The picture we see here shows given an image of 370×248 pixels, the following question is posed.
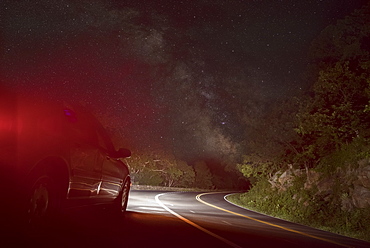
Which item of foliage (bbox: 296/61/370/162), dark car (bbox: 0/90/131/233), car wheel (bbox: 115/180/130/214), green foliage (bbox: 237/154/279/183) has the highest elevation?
foliage (bbox: 296/61/370/162)

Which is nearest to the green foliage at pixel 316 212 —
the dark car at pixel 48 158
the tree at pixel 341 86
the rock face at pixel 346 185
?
the rock face at pixel 346 185

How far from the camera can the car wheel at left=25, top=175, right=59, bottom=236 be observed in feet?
13.8

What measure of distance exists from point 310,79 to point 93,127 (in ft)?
85.9

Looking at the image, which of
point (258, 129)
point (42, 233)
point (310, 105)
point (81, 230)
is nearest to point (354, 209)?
point (310, 105)

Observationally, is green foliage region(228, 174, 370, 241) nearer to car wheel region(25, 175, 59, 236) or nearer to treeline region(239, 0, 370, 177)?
treeline region(239, 0, 370, 177)

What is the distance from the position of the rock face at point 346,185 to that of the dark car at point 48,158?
16.0 meters

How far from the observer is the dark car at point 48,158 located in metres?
3.74

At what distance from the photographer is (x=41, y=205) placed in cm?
451

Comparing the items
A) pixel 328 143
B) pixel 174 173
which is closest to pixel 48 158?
pixel 328 143

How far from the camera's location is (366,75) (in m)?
22.5

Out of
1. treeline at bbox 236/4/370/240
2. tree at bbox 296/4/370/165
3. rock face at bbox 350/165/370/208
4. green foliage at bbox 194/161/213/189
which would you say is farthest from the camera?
green foliage at bbox 194/161/213/189

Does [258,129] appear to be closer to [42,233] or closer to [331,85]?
[331,85]

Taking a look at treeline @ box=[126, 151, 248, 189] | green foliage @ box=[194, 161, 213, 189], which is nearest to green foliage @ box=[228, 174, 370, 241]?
treeline @ box=[126, 151, 248, 189]

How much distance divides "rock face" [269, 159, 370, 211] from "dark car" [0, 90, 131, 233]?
16013 mm
